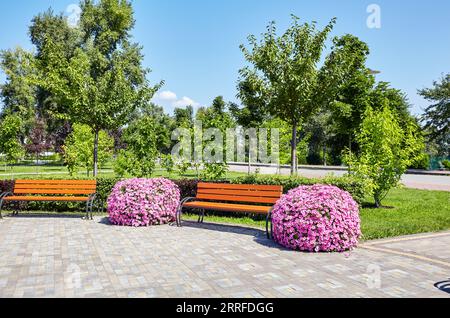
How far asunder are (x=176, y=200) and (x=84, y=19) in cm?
3250

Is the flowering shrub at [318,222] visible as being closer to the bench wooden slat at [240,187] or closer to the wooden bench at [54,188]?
the bench wooden slat at [240,187]

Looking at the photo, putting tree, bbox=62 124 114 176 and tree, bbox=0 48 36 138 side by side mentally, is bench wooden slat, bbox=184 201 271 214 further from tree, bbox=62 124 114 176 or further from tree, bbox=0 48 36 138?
tree, bbox=0 48 36 138

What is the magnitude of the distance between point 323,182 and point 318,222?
3.83 metres

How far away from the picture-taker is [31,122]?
163ft

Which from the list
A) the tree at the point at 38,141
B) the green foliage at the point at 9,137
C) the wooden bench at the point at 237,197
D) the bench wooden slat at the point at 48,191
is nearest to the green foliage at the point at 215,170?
the wooden bench at the point at 237,197

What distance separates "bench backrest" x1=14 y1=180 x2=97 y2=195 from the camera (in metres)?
10.6

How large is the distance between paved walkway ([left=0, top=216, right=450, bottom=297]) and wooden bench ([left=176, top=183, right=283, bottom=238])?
0.56 meters

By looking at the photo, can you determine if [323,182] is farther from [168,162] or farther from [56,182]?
[56,182]

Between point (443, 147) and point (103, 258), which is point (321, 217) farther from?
point (443, 147)

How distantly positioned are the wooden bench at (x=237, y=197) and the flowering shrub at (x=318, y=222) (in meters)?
1.01

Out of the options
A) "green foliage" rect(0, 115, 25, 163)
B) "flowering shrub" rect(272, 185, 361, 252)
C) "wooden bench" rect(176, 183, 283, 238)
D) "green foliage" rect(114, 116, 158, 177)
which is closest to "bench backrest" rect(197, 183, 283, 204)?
"wooden bench" rect(176, 183, 283, 238)

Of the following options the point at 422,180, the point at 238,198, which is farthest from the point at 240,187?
the point at 422,180

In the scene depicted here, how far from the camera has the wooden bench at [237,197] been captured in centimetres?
846
